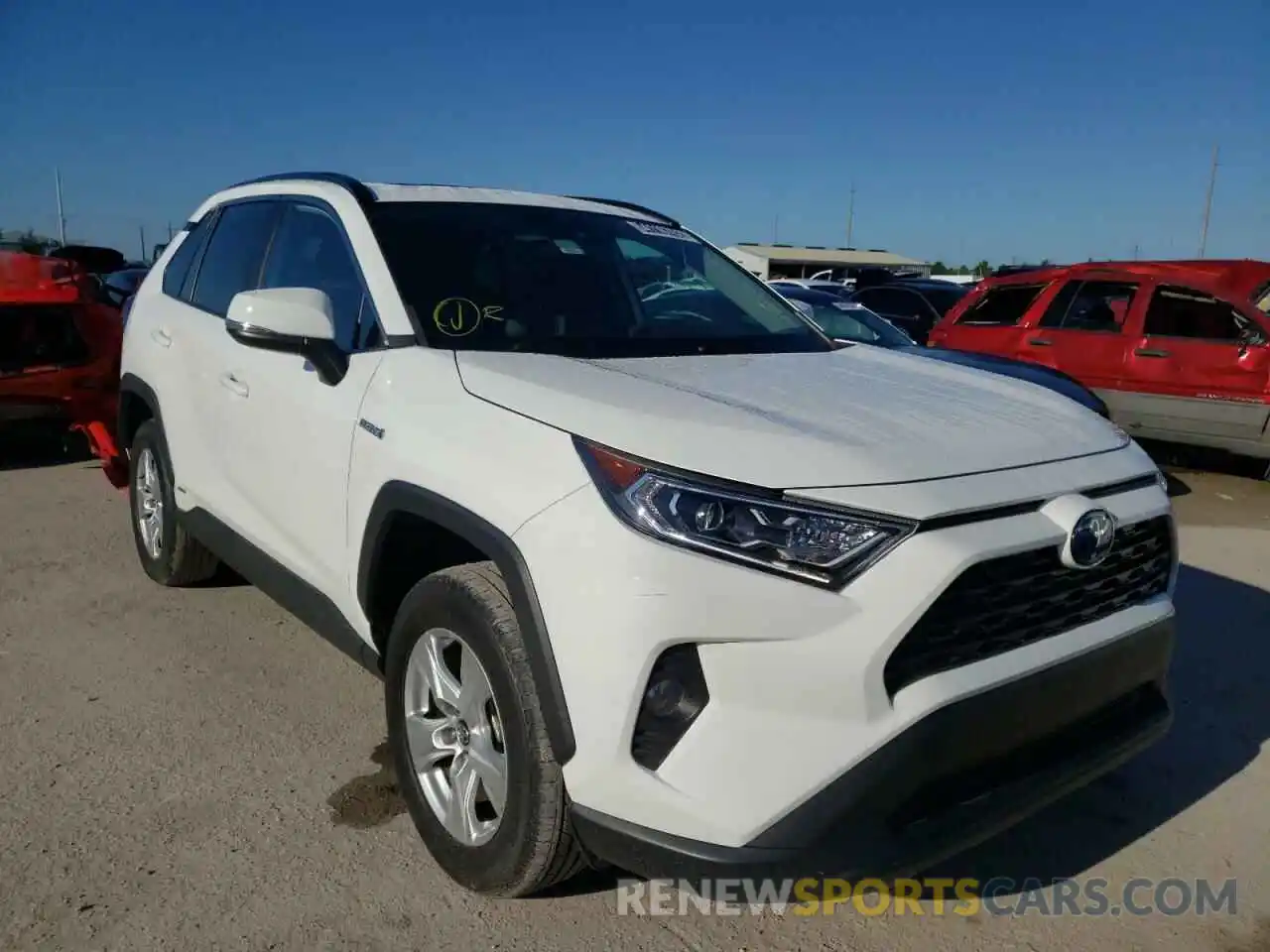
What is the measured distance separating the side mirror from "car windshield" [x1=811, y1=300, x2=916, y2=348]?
251 inches

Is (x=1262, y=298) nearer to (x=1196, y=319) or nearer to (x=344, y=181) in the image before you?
(x=1196, y=319)

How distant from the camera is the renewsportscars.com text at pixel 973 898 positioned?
2453 millimetres

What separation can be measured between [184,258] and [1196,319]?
763 cm

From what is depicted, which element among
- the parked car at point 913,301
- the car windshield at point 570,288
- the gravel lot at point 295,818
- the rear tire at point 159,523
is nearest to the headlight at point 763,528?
the car windshield at point 570,288

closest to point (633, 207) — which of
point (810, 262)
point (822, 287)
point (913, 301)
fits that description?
point (913, 301)

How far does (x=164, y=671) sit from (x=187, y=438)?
0.89 m

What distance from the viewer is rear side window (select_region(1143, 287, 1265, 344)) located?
25.6 ft

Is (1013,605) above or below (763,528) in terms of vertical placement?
below

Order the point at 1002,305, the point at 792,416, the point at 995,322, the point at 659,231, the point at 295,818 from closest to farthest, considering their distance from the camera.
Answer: the point at 792,416 → the point at 295,818 → the point at 659,231 → the point at 995,322 → the point at 1002,305

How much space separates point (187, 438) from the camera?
3.84m

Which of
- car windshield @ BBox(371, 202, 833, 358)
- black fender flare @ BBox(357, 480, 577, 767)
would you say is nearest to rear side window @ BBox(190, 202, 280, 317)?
car windshield @ BBox(371, 202, 833, 358)

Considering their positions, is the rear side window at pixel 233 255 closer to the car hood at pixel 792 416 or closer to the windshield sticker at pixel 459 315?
the windshield sticker at pixel 459 315

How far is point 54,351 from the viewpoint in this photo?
Result: 700cm

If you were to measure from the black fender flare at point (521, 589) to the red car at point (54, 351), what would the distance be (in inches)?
208
